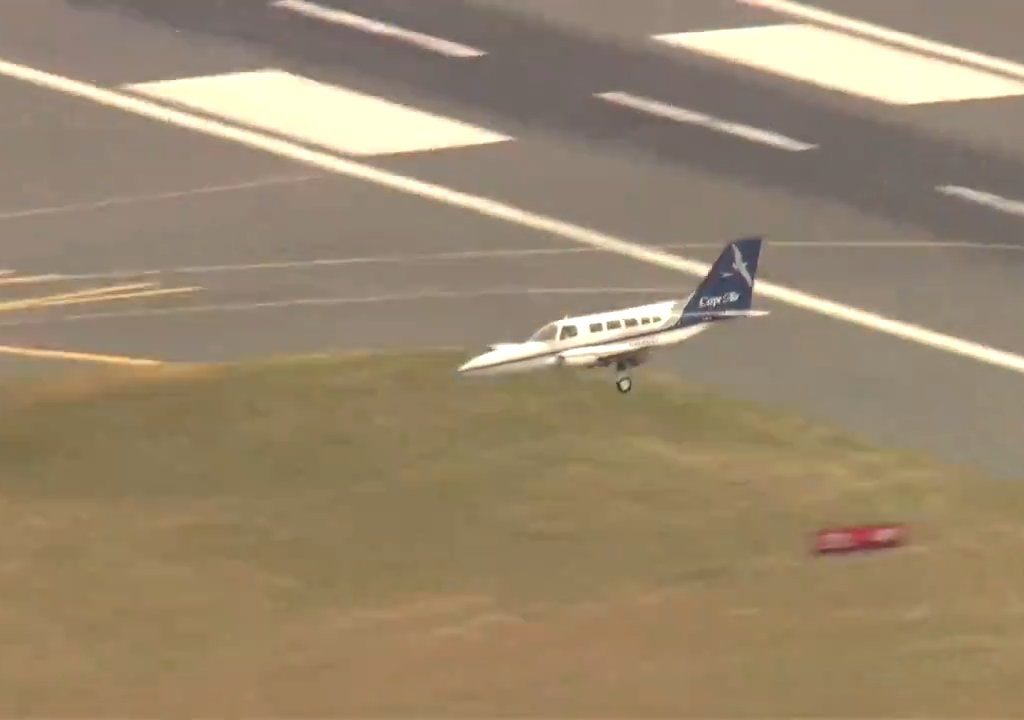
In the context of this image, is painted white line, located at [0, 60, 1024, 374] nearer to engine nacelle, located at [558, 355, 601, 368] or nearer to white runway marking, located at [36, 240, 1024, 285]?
white runway marking, located at [36, 240, 1024, 285]

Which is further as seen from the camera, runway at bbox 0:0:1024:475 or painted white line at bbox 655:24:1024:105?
painted white line at bbox 655:24:1024:105

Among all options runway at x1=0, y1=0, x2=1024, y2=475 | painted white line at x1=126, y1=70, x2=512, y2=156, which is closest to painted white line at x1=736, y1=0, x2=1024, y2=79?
runway at x1=0, y1=0, x2=1024, y2=475

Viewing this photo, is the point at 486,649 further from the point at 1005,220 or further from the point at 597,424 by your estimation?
the point at 1005,220

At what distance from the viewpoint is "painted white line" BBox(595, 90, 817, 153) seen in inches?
2381

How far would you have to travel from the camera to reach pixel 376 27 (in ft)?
217

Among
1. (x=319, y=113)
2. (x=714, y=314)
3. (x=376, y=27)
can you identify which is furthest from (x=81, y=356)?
(x=376, y=27)

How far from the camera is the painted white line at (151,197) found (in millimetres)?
55188

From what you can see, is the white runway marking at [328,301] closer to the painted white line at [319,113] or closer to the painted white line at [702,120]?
the painted white line at [319,113]

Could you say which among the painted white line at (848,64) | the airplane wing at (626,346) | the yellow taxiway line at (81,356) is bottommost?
the yellow taxiway line at (81,356)

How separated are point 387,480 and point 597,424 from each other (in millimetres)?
3547

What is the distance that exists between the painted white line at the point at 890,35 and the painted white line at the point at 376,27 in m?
7.74

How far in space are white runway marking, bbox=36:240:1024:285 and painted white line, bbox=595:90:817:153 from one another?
18.5 feet

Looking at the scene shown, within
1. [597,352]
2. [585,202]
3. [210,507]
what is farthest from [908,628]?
[585,202]

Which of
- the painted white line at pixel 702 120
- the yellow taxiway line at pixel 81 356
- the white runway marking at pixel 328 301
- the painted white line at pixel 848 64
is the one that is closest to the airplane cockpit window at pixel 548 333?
the yellow taxiway line at pixel 81 356
